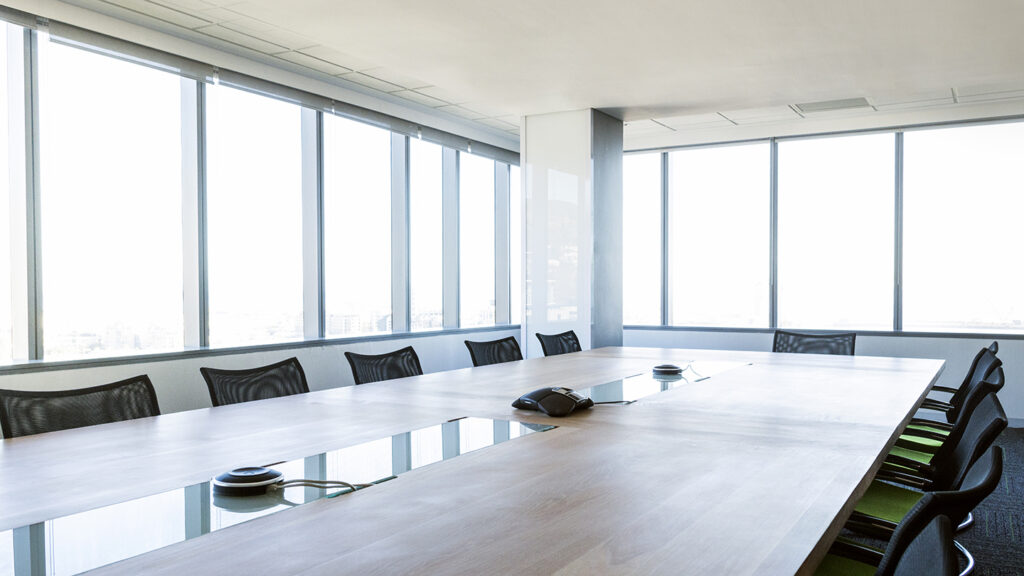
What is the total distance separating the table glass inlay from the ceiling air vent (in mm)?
6393

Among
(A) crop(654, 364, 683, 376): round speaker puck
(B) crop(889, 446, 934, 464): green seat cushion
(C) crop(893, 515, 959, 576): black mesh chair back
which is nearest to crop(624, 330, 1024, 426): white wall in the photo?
(B) crop(889, 446, 934, 464): green seat cushion

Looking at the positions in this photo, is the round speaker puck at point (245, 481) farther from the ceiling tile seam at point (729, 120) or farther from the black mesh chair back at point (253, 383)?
the ceiling tile seam at point (729, 120)

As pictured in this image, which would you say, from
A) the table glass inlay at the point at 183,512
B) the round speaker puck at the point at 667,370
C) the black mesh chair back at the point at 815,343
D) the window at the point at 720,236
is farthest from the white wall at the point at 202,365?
the black mesh chair back at the point at 815,343

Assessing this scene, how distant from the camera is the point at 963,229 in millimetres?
7844

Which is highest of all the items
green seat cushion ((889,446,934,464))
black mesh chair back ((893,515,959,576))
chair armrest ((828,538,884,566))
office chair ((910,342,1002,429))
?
black mesh chair back ((893,515,959,576))

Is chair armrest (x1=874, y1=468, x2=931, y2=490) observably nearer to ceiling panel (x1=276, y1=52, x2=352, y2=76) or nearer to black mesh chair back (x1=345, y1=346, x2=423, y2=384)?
black mesh chair back (x1=345, y1=346, x2=423, y2=384)

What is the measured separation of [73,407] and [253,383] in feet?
2.75

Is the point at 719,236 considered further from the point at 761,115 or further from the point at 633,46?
the point at 633,46

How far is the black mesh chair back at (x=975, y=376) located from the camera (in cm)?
401

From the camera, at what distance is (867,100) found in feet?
24.0

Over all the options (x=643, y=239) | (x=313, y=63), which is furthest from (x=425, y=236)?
(x=643, y=239)

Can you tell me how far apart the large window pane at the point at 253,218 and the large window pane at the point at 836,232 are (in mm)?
5565

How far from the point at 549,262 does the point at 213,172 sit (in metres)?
3.29

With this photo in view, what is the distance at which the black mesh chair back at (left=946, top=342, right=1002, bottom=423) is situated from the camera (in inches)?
158
